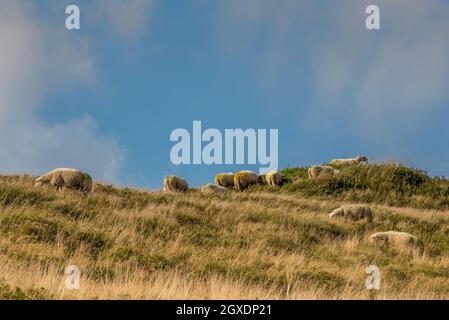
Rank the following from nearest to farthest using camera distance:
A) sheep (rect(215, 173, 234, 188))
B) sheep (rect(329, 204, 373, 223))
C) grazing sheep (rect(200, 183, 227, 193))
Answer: sheep (rect(329, 204, 373, 223))
grazing sheep (rect(200, 183, 227, 193))
sheep (rect(215, 173, 234, 188))

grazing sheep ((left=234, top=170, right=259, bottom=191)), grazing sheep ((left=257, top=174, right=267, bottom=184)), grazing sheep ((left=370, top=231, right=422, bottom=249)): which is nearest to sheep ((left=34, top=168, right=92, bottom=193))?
grazing sheep ((left=370, top=231, right=422, bottom=249))

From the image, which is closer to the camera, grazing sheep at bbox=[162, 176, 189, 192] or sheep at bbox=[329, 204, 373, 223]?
sheep at bbox=[329, 204, 373, 223]

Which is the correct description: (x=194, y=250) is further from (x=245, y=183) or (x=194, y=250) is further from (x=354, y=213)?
(x=245, y=183)

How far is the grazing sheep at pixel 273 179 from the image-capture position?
4262 cm

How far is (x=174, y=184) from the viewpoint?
36500mm

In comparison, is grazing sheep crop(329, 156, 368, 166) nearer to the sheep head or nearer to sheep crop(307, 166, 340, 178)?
the sheep head

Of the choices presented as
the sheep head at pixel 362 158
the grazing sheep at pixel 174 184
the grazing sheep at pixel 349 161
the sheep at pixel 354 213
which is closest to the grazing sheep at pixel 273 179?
the grazing sheep at pixel 174 184

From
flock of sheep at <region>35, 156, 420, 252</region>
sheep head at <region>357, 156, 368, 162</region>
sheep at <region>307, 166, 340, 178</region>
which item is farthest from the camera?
sheep head at <region>357, 156, 368, 162</region>

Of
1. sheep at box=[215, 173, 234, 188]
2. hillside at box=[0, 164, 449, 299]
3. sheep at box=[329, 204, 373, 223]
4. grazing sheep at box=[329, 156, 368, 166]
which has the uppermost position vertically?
grazing sheep at box=[329, 156, 368, 166]

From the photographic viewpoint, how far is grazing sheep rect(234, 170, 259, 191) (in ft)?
139
